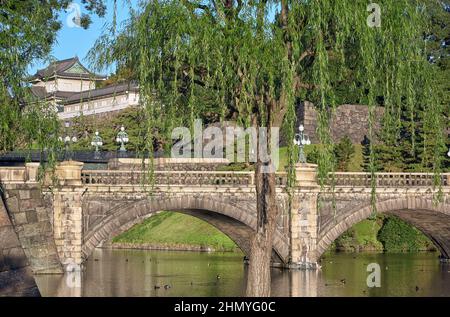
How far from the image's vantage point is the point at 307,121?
79.1 m

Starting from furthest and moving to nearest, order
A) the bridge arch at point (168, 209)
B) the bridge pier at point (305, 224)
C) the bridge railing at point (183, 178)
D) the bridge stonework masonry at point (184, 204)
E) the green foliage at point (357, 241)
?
the green foliage at point (357, 241) < the bridge pier at point (305, 224) < the bridge railing at point (183, 178) < the bridge arch at point (168, 209) < the bridge stonework masonry at point (184, 204)

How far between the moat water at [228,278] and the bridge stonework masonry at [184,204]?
1.70 meters

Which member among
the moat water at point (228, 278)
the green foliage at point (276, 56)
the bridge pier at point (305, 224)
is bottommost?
the moat water at point (228, 278)

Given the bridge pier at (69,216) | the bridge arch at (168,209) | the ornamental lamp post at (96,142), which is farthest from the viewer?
the ornamental lamp post at (96,142)

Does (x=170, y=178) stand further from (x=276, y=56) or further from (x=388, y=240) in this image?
(x=276, y=56)

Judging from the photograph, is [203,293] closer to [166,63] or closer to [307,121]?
[166,63]

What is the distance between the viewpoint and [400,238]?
6366cm

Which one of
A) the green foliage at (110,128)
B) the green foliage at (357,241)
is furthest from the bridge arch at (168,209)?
the green foliage at (110,128)

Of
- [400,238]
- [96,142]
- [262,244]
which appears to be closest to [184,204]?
[96,142]

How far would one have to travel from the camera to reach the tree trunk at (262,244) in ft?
68.6

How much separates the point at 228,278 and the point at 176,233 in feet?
80.9

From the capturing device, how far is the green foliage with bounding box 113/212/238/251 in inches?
2557

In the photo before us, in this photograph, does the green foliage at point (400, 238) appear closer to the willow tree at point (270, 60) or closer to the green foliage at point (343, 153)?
the green foliage at point (343, 153)

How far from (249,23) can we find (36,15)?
6.28 metres
